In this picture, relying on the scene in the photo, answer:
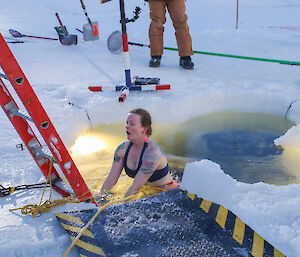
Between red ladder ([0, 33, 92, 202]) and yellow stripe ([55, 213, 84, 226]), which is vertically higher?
red ladder ([0, 33, 92, 202])

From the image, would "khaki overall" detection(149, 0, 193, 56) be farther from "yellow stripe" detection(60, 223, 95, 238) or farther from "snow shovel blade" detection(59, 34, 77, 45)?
"yellow stripe" detection(60, 223, 95, 238)

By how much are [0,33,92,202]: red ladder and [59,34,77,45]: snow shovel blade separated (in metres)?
5.56

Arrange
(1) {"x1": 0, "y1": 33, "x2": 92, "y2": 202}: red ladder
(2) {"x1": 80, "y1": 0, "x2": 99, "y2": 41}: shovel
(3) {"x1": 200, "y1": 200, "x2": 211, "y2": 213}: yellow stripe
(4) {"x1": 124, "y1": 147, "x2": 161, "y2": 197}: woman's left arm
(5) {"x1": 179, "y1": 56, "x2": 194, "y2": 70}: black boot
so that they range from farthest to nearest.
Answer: (2) {"x1": 80, "y1": 0, "x2": 99, "y2": 41}: shovel → (5) {"x1": 179, "y1": 56, "x2": 194, "y2": 70}: black boot → (4) {"x1": 124, "y1": 147, "x2": 161, "y2": 197}: woman's left arm → (3) {"x1": 200, "y1": 200, "x2": 211, "y2": 213}: yellow stripe → (1) {"x1": 0, "y1": 33, "x2": 92, "y2": 202}: red ladder

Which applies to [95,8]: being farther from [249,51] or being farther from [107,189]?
[107,189]

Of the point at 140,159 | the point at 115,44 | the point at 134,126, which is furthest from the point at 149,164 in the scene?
the point at 115,44

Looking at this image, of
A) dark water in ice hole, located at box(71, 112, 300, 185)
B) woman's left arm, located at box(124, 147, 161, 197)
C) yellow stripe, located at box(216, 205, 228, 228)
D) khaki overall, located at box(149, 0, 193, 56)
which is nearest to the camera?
yellow stripe, located at box(216, 205, 228, 228)

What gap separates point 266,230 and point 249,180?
1473 mm

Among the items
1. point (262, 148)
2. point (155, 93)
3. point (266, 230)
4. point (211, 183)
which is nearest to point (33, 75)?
point (155, 93)

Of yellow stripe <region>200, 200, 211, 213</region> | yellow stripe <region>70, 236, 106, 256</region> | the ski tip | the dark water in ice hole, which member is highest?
yellow stripe <region>70, 236, 106, 256</region>

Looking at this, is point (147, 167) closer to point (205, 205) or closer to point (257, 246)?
point (205, 205)

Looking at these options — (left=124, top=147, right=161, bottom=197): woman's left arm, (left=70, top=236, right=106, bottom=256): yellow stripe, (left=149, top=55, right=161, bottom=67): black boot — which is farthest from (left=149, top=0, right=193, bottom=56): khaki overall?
(left=70, top=236, right=106, bottom=256): yellow stripe

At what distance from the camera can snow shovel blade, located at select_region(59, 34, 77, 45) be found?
780 centimetres

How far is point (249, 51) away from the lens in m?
7.32

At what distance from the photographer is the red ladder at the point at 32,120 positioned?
84.2 inches
